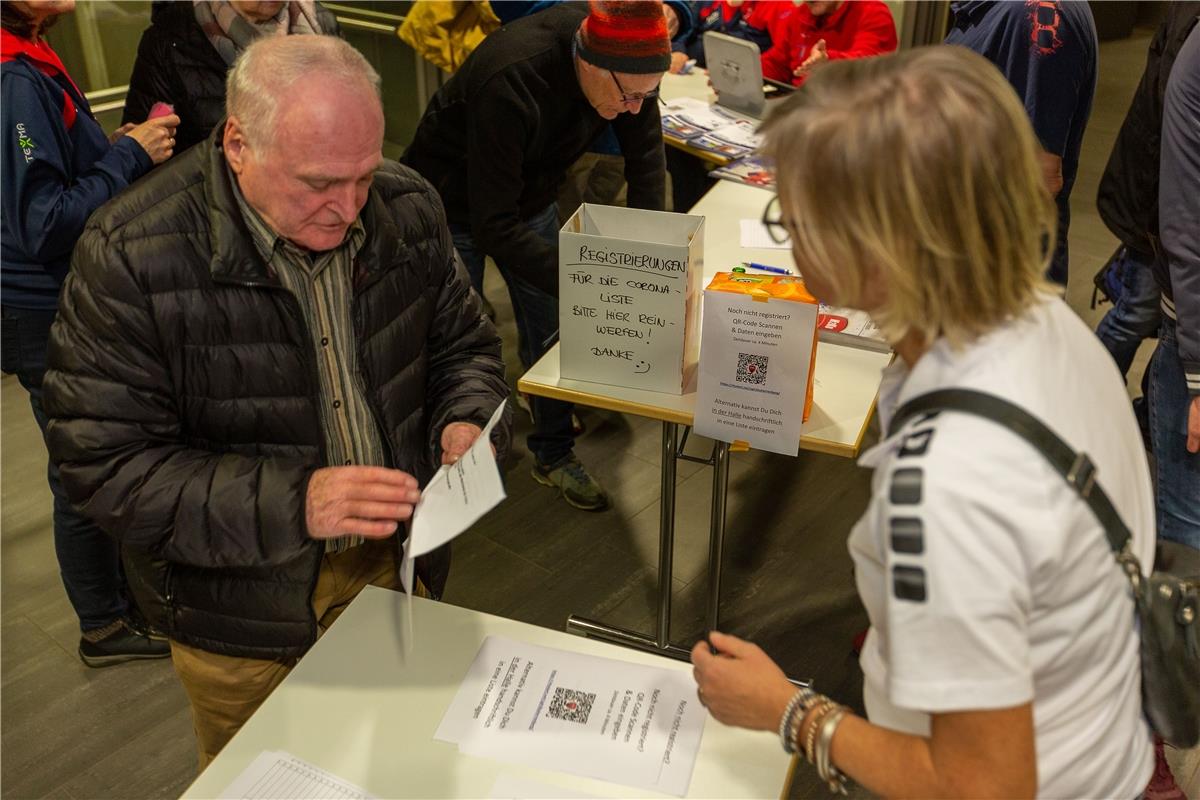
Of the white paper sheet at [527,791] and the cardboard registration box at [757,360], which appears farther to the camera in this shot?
the cardboard registration box at [757,360]

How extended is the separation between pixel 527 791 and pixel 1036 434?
2.64ft

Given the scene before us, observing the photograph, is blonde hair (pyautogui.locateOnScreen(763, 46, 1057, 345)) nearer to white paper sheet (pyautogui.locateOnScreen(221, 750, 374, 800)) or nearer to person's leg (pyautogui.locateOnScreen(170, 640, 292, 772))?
white paper sheet (pyautogui.locateOnScreen(221, 750, 374, 800))

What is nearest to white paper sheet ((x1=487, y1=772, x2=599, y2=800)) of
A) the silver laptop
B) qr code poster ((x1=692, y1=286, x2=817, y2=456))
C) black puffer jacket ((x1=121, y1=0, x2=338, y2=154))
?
qr code poster ((x1=692, y1=286, x2=817, y2=456))

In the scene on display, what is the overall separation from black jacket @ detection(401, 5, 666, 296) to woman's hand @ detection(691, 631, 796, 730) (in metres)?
1.73

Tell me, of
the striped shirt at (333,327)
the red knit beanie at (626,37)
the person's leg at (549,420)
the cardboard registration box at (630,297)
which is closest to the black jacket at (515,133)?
the red knit beanie at (626,37)

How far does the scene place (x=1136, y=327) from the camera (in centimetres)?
312

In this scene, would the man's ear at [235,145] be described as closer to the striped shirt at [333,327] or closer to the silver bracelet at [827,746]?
the striped shirt at [333,327]

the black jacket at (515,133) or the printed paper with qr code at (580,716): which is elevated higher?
the black jacket at (515,133)

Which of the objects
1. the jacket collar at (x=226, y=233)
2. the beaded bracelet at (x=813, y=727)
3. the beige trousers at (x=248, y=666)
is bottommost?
the beige trousers at (x=248, y=666)

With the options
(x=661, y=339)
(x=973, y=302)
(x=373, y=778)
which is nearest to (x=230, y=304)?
(x=373, y=778)

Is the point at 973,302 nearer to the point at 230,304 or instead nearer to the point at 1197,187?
the point at 230,304

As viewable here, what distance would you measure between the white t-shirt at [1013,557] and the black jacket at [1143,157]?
154 centimetres

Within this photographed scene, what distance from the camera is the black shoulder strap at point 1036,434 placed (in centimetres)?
89

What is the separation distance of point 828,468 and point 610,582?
37.3 inches
